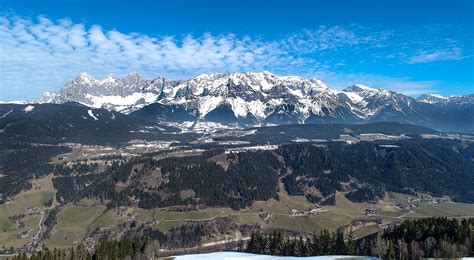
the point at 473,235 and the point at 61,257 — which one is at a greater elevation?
the point at 473,235

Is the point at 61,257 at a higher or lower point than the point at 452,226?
lower

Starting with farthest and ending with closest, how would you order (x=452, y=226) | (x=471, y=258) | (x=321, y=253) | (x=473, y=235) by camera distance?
(x=321, y=253), (x=452, y=226), (x=473, y=235), (x=471, y=258)

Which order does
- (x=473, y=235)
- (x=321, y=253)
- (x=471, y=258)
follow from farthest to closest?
(x=321, y=253) < (x=473, y=235) < (x=471, y=258)

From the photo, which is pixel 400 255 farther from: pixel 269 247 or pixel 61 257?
pixel 61 257

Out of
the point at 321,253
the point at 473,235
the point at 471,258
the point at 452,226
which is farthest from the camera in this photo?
the point at 321,253

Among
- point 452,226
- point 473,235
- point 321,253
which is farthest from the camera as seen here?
point 321,253

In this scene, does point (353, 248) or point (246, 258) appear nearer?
point (246, 258)

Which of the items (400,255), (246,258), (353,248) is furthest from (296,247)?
(400,255)

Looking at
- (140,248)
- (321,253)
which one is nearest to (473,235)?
(321,253)

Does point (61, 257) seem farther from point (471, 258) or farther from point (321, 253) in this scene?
point (471, 258)
